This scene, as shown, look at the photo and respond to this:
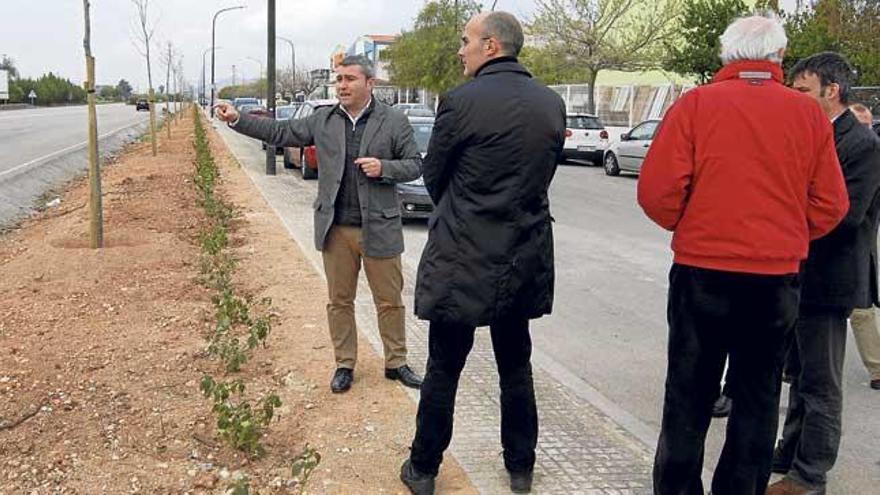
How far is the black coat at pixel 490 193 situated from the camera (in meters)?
3.28

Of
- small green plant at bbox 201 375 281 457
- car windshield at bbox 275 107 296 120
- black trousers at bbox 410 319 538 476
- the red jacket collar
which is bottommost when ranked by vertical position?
small green plant at bbox 201 375 281 457

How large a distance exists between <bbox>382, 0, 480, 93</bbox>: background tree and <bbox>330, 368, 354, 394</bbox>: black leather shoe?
37.9 metres

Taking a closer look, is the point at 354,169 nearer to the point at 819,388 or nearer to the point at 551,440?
the point at 551,440

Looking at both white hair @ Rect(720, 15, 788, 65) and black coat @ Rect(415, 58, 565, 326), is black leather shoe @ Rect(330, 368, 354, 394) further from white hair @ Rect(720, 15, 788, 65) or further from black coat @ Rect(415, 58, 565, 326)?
white hair @ Rect(720, 15, 788, 65)

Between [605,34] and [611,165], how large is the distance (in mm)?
13383

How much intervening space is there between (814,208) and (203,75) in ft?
281

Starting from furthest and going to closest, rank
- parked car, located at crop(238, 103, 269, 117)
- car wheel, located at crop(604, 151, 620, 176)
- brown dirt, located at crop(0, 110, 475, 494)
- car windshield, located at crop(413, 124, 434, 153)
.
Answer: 1. car wheel, located at crop(604, 151, 620, 176)
2. car windshield, located at crop(413, 124, 434, 153)
3. parked car, located at crop(238, 103, 269, 117)
4. brown dirt, located at crop(0, 110, 475, 494)

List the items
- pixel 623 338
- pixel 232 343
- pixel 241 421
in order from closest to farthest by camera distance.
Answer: pixel 241 421, pixel 232 343, pixel 623 338

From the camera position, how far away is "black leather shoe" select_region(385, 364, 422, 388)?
5.04 m

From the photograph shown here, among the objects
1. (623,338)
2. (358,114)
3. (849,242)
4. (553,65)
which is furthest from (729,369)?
(553,65)

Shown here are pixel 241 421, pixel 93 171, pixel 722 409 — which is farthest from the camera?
pixel 93 171

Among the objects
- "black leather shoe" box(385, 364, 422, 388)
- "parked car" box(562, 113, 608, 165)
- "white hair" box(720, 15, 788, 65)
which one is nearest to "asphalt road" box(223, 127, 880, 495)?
"black leather shoe" box(385, 364, 422, 388)

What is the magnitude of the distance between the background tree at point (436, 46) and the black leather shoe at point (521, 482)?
39226 millimetres

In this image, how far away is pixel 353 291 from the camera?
16.4ft
